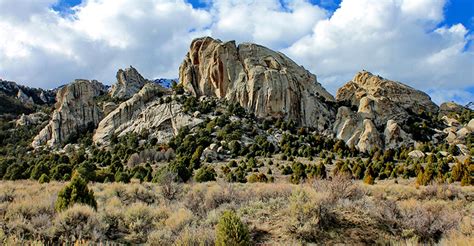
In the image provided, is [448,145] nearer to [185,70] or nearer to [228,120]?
[228,120]

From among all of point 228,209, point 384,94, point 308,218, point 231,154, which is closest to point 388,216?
point 308,218

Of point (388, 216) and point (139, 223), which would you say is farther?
point (388, 216)

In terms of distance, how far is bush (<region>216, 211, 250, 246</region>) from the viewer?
283 inches

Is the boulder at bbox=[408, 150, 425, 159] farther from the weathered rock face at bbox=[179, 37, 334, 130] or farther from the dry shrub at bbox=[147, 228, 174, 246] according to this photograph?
the dry shrub at bbox=[147, 228, 174, 246]

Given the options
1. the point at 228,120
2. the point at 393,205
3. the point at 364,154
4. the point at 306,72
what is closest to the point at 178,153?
the point at 228,120

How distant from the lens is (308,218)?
9.47 meters

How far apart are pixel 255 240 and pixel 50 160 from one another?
51.7 metres

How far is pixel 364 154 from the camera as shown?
5159 centimetres

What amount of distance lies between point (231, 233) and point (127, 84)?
283 feet

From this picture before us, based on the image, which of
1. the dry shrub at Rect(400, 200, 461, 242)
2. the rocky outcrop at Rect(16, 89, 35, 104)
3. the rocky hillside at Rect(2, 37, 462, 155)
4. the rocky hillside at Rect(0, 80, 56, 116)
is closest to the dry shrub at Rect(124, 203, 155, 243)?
the dry shrub at Rect(400, 200, 461, 242)

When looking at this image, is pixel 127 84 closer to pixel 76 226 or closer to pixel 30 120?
pixel 30 120

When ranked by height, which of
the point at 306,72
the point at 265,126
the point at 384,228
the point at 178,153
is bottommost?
the point at 384,228

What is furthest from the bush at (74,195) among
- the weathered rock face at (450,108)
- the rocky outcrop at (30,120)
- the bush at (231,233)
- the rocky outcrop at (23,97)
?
the rocky outcrop at (23,97)

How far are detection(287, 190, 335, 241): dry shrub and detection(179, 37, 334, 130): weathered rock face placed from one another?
176 ft
